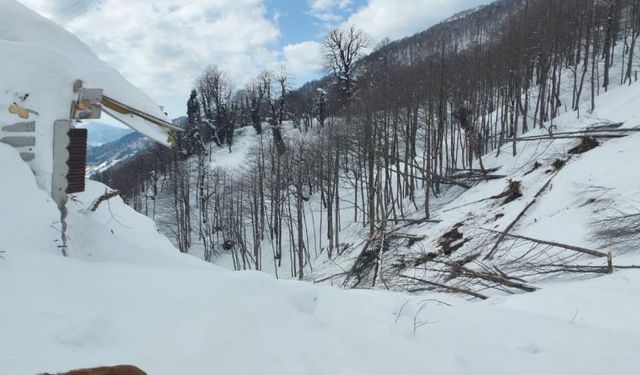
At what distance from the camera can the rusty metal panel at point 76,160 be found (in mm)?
7340

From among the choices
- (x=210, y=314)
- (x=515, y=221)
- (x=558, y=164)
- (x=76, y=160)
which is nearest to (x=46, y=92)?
(x=76, y=160)

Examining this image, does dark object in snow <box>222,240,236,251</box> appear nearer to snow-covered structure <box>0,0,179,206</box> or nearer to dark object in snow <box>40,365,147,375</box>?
snow-covered structure <box>0,0,179,206</box>

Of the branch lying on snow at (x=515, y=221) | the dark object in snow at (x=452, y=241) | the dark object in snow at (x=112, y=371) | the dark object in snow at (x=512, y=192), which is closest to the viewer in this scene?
the dark object in snow at (x=112, y=371)

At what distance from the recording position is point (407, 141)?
111ft

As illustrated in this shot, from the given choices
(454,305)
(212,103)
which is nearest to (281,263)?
(454,305)

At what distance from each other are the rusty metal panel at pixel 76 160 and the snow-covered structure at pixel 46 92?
0.16 m

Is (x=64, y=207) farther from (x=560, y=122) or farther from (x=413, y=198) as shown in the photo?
(x=560, y=122)

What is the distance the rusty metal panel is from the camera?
734 centimetres

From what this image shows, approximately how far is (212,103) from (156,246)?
6810 centimetres

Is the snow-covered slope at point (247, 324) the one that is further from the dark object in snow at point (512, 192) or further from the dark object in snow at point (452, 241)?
the dark object in snow at point (512, 192)

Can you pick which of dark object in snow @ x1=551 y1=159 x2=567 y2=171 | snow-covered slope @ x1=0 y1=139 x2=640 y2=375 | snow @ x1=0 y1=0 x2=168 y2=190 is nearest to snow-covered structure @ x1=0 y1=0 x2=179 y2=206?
snow @ x1=0 y1=0 x2=168 y2=190

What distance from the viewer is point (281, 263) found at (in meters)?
37.9

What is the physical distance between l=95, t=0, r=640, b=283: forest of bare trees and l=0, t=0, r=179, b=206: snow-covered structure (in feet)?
65.0

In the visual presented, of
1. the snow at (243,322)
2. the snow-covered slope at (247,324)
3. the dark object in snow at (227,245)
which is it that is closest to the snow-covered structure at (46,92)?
the snow at (243,322)
